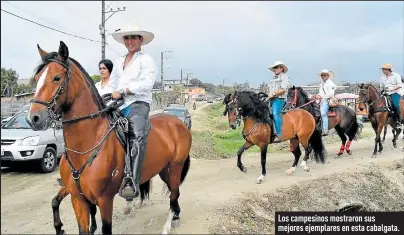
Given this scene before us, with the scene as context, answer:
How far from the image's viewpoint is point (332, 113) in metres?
12.0

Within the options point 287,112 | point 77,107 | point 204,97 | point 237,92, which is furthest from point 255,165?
point 204,97

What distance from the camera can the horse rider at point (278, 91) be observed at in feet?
30.3

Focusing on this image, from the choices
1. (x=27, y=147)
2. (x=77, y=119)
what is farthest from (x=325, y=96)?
(x=77, y=119)

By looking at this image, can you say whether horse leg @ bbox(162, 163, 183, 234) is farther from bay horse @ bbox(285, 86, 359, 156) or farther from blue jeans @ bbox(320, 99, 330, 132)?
blue jeans @ bbox(320, 99, 330, 132)

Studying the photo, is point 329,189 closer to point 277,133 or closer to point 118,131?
point 277,133

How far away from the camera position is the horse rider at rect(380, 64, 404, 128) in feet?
40.5

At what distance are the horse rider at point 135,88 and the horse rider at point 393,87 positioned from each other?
1003 cm

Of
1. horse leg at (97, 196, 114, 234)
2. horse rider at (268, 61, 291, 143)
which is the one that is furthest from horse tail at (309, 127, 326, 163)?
horse leg at (97, 196, 114, 234)

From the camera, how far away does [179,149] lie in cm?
553

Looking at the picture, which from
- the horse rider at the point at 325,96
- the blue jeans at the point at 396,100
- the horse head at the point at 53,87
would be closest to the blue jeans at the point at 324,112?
the horse rider at the point at 325,96

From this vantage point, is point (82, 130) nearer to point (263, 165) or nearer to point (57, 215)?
point (57, 215)

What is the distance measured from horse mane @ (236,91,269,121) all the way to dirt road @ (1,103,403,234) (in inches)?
61.4

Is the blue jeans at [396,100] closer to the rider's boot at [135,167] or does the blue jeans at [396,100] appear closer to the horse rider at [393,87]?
the horse rider at [393,87]

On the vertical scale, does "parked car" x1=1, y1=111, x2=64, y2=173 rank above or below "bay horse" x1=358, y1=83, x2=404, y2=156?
below
